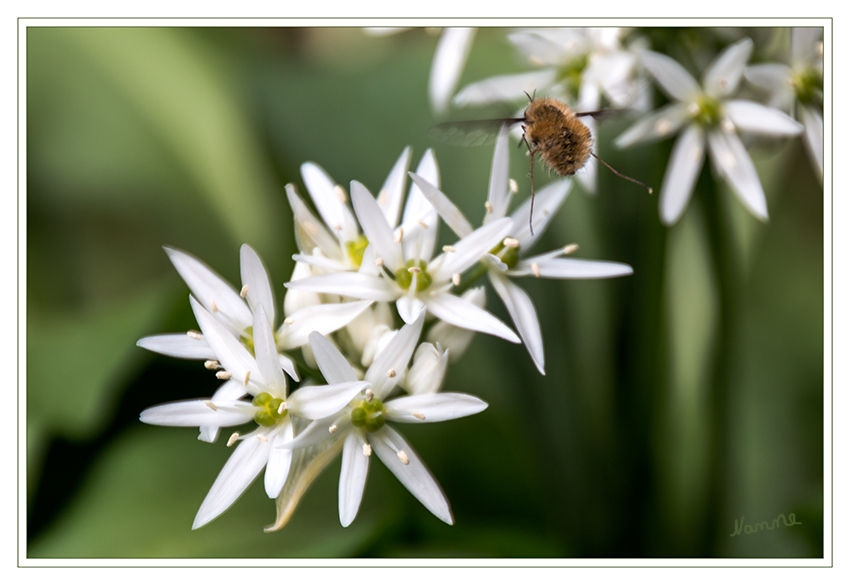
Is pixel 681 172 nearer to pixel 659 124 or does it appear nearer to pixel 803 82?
pixel 659 124

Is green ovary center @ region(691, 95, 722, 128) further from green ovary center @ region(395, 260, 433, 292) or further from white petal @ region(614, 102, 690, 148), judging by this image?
green ovary center @ region(395, 260, 433, 292)

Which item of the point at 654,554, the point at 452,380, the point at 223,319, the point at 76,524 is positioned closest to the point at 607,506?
the point at 654,554

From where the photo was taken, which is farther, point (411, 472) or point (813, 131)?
point (813, 131)

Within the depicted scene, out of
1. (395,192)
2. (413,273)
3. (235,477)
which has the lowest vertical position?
(235,477)

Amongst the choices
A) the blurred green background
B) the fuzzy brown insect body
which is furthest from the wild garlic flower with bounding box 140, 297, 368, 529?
the fuzzy brown insect body

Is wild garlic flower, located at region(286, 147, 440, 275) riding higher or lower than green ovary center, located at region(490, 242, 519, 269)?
higher

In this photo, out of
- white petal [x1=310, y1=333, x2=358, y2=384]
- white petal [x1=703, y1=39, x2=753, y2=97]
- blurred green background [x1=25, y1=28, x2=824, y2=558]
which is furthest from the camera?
blurred green background [x1=25, y1=28, x2=824, y2=558]

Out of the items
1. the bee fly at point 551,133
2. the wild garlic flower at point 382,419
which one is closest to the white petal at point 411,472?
the wild garlic flower at point 382,419

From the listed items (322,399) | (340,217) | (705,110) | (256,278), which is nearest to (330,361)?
(322,399)
